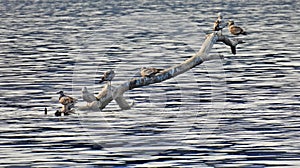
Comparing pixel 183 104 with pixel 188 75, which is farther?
pixel 188 75

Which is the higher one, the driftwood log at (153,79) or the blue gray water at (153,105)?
the driftwood log at (153,79)

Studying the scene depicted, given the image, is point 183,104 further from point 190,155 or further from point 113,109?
point 190,155

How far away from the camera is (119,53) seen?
184ft

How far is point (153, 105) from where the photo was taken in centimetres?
3400

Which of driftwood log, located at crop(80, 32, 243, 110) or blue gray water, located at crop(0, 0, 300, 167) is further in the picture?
driftwood log, located at crop(80, 32, 243, 110)

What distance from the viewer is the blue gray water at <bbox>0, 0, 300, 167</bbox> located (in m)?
24.8

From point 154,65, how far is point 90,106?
21.0 m

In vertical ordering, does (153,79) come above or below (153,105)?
above

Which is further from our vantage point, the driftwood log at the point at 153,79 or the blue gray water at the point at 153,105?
the driftwood log at the point at 153,79

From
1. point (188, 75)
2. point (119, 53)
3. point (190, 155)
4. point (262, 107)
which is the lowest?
point (119, 53)

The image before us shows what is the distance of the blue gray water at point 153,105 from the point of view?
24.8m

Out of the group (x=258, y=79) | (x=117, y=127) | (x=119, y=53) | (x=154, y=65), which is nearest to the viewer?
(x=117, y=127)

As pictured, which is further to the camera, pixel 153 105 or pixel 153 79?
pixel 153 105

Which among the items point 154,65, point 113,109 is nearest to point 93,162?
point 113,109
